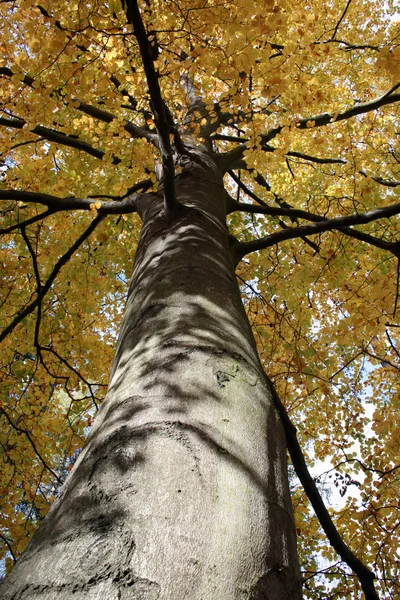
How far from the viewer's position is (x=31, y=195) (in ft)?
7.73

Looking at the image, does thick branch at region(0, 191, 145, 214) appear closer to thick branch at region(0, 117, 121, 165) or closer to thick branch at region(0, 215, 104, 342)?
thick branch at region(0, 215, 104, 342)

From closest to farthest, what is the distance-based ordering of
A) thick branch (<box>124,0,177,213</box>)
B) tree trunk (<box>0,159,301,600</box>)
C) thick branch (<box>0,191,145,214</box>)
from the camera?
tree trunk (<box>0,159,301,600</box>), thick branch (<box>124,0,177,213</box>), thick branch (<box>0,191,145,214</box>)

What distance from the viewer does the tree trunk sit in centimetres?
65

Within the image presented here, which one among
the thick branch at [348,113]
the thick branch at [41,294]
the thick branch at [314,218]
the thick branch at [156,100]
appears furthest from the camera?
the thick branch at [348,113]

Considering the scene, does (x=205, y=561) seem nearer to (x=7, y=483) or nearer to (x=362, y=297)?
(x=362, y=297)

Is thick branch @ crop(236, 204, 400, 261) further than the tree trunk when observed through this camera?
Yes

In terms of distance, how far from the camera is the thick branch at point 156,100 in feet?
5.50

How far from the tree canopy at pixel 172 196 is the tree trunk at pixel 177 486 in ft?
3.79

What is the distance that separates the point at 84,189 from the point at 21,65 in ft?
5.03

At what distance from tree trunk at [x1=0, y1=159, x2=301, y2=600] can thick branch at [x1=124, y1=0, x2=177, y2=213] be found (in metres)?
0.87

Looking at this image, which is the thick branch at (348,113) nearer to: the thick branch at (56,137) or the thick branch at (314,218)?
the thick branch at (314,218)

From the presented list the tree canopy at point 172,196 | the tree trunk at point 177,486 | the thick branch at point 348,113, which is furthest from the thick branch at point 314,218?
the thick branch at point 348,113

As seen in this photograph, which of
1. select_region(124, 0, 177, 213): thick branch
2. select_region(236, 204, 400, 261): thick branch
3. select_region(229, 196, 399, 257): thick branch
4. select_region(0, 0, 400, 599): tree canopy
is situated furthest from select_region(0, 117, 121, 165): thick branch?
select_region(236, 204, 400, 261): thick branch

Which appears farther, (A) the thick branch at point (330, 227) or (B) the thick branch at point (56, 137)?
(B) the thick branch at point (56, 137)
